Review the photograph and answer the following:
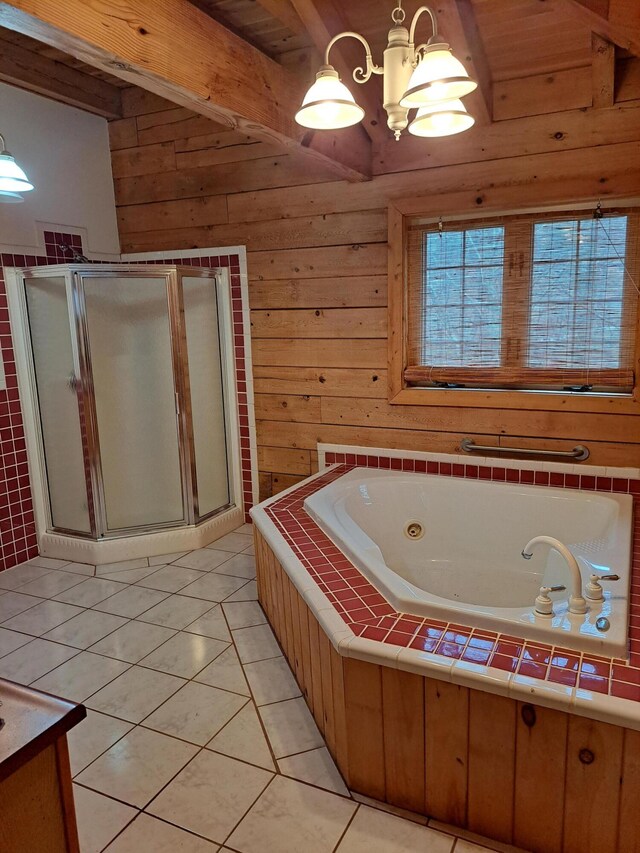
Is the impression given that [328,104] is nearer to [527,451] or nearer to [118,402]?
[527,451]

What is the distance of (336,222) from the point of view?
3.17 meters

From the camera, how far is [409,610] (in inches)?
68.3

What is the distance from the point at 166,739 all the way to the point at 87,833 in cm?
37

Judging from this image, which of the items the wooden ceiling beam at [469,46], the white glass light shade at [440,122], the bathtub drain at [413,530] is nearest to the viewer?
the white glass light shade at [440,122]

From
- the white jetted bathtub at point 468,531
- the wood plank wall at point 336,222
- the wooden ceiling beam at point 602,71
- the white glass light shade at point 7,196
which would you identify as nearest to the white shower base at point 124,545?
the wood plank wall at point 336,222

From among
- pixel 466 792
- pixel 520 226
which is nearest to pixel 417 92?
pixel 520 226

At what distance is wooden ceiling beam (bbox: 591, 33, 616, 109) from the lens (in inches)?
93.2

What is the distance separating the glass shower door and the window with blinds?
1.42 meters

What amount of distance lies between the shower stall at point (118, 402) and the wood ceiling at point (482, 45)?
1087 millimetres

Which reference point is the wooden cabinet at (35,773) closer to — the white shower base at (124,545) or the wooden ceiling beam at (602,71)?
the white shower base at (124,545)

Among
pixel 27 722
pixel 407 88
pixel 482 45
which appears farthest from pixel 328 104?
pixel 27 722

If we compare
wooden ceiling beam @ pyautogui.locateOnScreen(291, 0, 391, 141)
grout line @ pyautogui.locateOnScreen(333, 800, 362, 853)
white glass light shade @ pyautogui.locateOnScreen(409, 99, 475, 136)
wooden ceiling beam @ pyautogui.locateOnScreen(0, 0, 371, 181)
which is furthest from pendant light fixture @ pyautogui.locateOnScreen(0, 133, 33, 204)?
grout line @ pyautogui.locateOnScreen(333, 800, 362, 853)

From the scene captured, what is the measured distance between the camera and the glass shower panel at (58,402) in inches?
125

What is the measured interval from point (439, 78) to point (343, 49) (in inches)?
46.0
